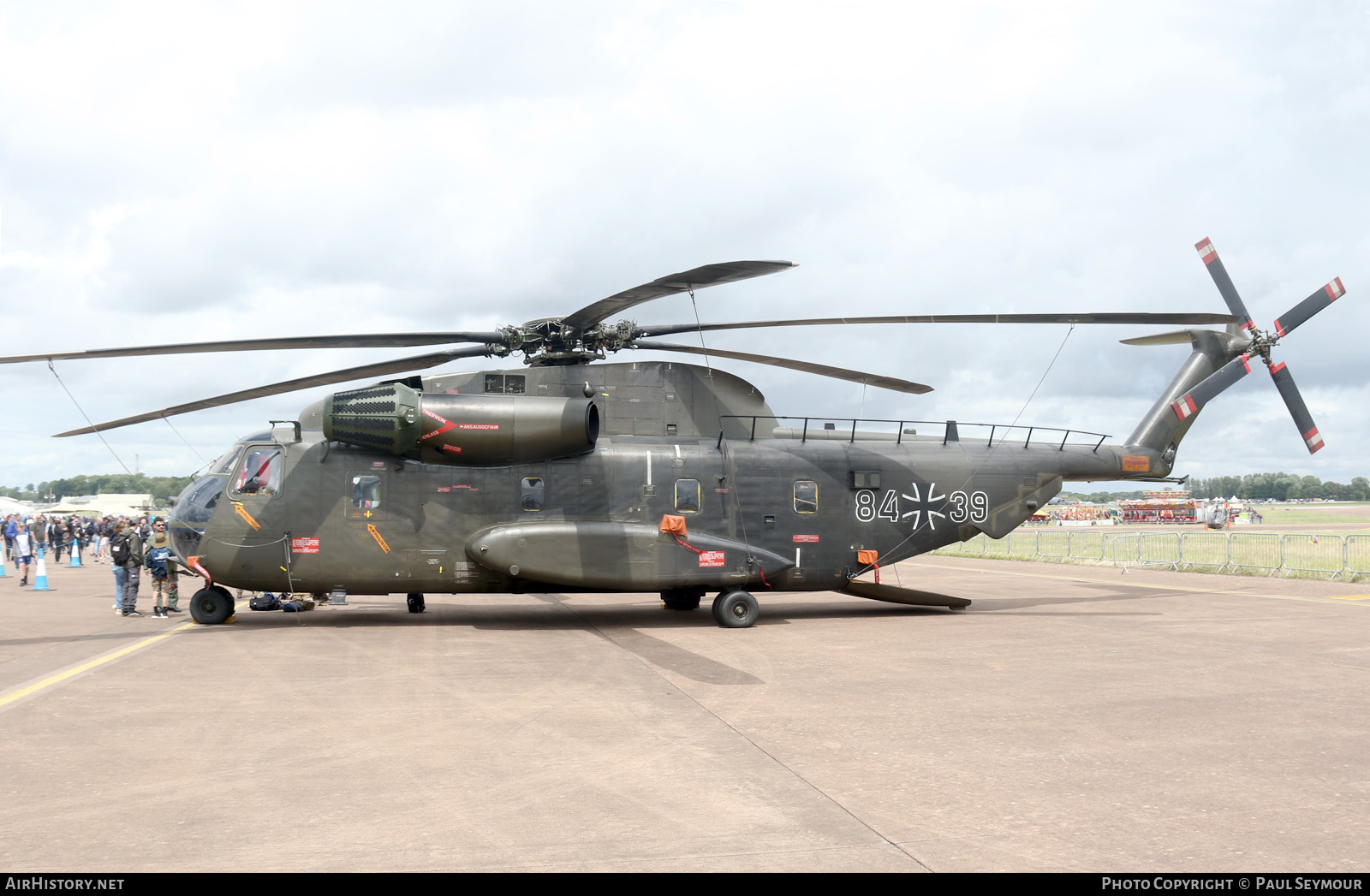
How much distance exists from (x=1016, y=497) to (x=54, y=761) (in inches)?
588

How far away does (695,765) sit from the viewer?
609 centimetres

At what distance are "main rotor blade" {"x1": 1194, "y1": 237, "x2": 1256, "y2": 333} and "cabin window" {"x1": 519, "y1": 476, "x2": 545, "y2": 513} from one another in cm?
1307

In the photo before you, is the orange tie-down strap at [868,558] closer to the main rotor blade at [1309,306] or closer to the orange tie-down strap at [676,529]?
the orange tie-down strap at [676,529]

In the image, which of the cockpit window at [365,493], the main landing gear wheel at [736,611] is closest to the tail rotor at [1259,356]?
the main landing gear wheel at [736,611]

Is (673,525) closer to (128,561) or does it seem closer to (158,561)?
(158,561)

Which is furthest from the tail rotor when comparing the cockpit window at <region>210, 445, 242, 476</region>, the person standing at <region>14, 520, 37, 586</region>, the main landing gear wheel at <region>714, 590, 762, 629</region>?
the person standing at <region>14, 520, 37, 586</region>

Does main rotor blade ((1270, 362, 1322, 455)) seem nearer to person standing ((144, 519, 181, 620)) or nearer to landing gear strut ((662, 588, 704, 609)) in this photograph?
landing gear strut ((662, 588, 704, 609))

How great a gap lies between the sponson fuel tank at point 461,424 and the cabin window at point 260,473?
121 centimetres

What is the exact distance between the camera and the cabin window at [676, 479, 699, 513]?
15.0 metres

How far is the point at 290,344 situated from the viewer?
1220 cm

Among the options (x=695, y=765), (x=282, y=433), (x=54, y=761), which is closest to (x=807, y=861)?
(x=695, y=765)

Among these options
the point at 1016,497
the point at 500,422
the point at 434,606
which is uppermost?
the point at 500,422

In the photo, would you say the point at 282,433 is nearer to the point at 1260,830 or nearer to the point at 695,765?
the point at 695,765

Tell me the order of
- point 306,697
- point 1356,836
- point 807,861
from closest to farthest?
point 807,861
point 1356,836
point 306,697
